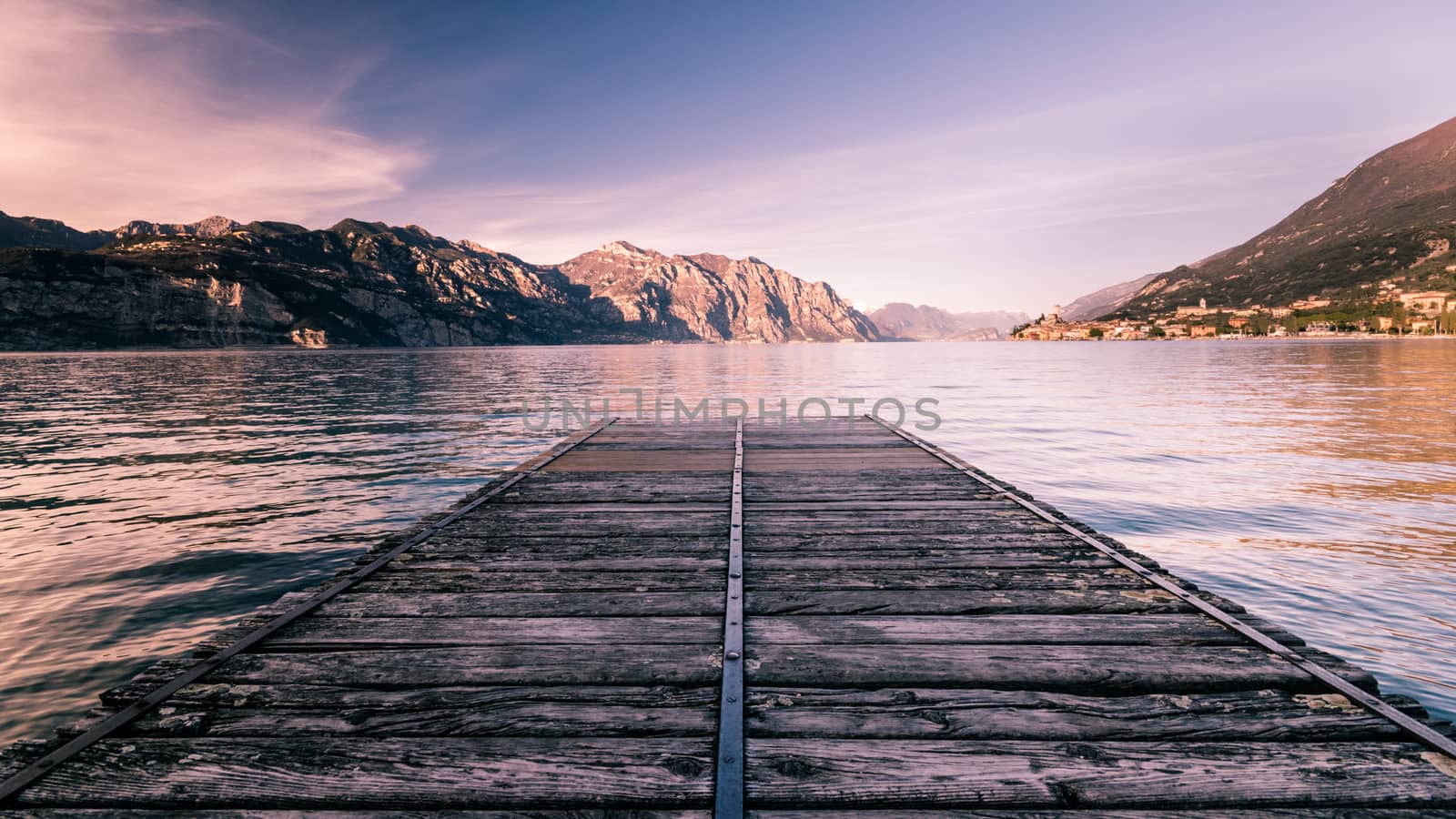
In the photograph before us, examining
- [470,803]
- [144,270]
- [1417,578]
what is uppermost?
[144,270]

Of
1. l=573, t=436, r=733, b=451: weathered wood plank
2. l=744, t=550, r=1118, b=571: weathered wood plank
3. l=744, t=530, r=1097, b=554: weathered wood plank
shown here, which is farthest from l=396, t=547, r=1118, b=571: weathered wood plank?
l=573, t=436, r=733, b=451: weathered wood plank

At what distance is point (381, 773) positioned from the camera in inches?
139

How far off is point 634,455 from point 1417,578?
48.0 ft

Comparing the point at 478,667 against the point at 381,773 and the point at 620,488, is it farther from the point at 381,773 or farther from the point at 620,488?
the point at 620,488

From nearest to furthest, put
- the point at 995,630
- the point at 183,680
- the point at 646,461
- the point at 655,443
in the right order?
the point at 183,680 → the point at 995,630 → the point at 646,461 → the point at 655,443

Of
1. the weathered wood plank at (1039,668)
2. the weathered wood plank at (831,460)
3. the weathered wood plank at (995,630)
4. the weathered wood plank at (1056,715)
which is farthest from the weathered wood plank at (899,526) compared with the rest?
the weathered wood plank at (1056,715)

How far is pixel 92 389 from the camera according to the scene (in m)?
50.6

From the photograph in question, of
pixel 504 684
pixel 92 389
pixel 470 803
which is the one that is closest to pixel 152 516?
pixel 504 684

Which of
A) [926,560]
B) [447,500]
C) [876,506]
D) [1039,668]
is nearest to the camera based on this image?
[1039,668]

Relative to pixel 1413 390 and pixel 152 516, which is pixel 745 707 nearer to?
pixel 152 516

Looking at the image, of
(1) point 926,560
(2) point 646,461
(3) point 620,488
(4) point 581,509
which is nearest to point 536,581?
(4) point 581,509

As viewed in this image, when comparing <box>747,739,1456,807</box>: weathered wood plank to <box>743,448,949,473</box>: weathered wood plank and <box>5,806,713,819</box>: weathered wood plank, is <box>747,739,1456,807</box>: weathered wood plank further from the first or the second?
<box>743,448,949,473</box>: weathered wood plank

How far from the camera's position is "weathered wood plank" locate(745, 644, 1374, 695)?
4410mm

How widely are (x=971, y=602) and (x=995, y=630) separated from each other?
0.62m
